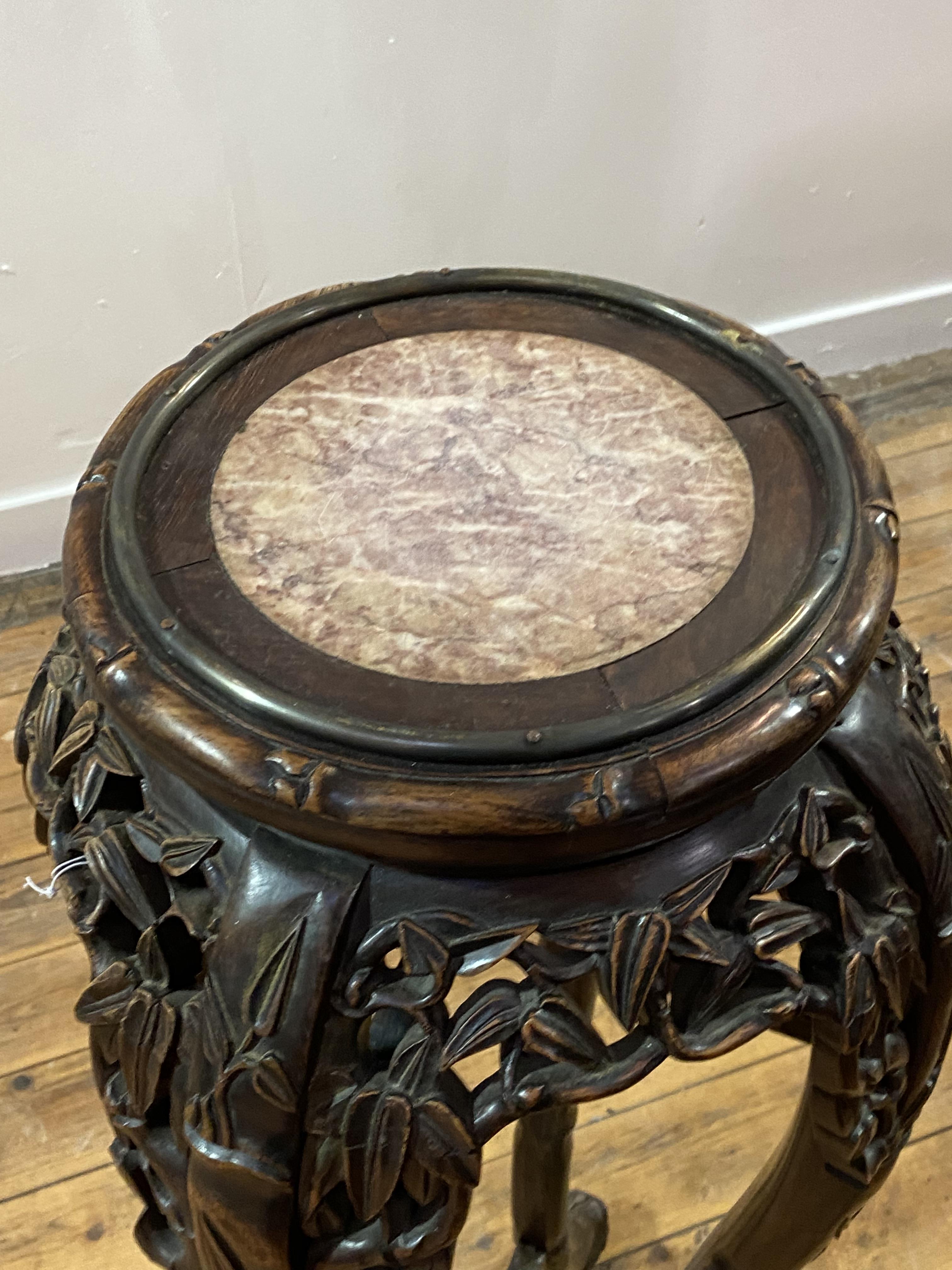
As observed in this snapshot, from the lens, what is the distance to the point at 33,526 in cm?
182

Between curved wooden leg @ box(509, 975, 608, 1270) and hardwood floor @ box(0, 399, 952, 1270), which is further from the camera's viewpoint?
hardwood floor @ box(0, 399, 952, 1270)

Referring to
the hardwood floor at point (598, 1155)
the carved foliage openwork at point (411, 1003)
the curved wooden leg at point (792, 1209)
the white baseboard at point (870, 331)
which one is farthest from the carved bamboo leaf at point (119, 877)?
the white baseboard at point (870, 331)

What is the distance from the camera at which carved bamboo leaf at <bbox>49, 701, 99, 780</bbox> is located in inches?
29.8

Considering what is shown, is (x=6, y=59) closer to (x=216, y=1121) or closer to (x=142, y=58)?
(x=142, y=58)

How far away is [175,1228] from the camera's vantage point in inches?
31.1


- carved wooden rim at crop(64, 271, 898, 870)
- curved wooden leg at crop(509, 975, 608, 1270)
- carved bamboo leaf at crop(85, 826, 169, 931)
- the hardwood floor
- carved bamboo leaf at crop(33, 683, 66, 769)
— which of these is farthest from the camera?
the hardwood floor

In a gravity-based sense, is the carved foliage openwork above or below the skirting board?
above

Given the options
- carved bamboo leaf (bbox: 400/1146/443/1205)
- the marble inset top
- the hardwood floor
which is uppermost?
the marble inset top

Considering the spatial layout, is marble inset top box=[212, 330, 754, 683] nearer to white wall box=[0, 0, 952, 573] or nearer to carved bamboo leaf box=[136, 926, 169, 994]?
carved bamboo leaf box=[136, 926, 169, 994]

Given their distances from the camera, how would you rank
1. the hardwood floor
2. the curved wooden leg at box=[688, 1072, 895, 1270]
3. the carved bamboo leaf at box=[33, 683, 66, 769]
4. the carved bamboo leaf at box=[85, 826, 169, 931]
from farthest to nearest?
the hardwood floor → the curved wooden leg at box=[688, 1072, 895, 1270] → the carved bamboo leaf at box=[33, 683, 66, 769] → the carved bamboo leaf at box=[85, 826, 169, 931]

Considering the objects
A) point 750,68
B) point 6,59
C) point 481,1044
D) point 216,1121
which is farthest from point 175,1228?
point 750,68

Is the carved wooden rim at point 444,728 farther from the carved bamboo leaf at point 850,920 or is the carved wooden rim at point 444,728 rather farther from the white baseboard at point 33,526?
the white baseboard at point 33,526

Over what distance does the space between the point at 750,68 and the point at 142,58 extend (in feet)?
2.74

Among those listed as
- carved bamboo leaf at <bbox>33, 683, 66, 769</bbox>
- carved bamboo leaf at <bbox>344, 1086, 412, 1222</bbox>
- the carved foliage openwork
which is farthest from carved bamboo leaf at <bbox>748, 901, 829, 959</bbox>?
carved bamboo leaf at <bbox>33, 683, 66, 769</bbox>
